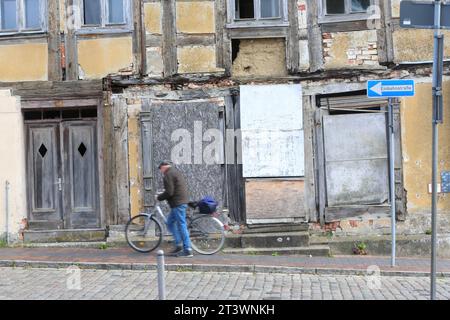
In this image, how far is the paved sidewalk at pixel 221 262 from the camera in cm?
1095

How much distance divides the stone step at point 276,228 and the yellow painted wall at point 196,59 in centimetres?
317

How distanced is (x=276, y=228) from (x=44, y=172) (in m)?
4.86

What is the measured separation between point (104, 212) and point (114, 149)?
52.3 inches

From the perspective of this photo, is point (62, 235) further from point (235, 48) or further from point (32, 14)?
point (235, 48)

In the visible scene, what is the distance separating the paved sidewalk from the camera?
10945 millimetres

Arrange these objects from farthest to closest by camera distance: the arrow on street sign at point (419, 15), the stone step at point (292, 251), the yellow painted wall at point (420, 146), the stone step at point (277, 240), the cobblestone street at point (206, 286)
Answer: the yellow painted wall at point (420, 146) → the stone step at point (277, 240) → the stone step at point (292, 251) → the cobblestone street at point (206, 286) → the arrow on street sign at point (419, 15)

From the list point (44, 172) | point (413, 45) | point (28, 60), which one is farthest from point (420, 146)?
point (28, 60)

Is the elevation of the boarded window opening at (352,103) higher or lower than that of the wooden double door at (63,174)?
higher

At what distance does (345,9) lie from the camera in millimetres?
13461

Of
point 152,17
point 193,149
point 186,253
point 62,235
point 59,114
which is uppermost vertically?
point 152,17

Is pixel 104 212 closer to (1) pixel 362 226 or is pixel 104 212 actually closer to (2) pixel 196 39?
(2) pixel 196 39

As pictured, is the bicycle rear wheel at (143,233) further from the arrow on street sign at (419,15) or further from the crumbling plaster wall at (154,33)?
the arrow on street sign at (419,15)

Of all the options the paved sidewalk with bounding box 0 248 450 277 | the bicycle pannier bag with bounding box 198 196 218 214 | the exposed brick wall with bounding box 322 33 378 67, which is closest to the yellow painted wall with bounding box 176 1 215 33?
the exposed brick wall with bounding box 322 33 378 67

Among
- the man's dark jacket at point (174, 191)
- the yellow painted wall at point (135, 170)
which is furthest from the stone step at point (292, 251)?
the yellow painted wall at point (135, 170)
